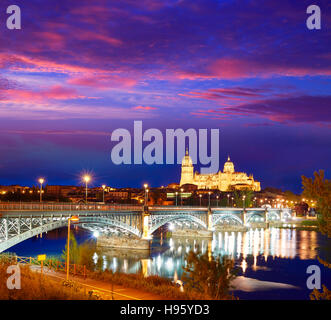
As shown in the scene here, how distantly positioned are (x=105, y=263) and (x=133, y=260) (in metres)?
4.02

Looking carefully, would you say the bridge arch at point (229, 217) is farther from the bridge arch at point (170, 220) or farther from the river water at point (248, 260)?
the river water at point (248, 260)

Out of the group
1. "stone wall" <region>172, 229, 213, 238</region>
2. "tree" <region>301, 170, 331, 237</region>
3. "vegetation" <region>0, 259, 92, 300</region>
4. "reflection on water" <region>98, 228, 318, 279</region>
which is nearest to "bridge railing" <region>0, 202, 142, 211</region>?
"reflection on water" <region>98, 228, 318, 279</region>

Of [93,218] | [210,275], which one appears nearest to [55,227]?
[93,218]

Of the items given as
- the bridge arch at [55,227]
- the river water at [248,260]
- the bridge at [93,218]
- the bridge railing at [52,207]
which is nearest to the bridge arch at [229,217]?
the bridge at [93,218]

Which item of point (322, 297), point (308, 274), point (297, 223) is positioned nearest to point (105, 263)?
point (308, 274)

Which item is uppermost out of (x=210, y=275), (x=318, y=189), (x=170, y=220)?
(x=318, y=189)

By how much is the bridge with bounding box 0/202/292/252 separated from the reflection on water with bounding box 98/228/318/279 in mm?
3477

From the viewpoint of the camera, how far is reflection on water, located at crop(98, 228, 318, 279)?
45.2 meters

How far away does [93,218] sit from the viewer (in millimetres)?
44438

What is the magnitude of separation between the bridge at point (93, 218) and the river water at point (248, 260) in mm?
3415

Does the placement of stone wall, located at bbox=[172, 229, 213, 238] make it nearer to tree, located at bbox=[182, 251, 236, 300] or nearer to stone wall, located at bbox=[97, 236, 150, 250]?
stone wall, located at bbox=[97, 236, 150, 250]

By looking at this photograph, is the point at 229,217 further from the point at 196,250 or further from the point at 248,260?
the point at 196,250

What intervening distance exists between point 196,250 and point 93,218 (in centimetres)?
1259

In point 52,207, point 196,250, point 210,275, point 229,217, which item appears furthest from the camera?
point 229,217
